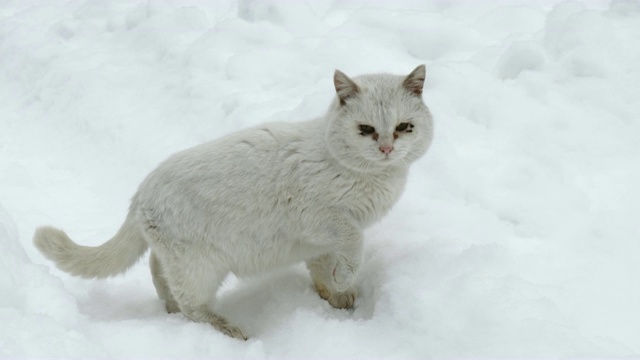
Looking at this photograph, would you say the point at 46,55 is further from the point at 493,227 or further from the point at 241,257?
the point at 493,227

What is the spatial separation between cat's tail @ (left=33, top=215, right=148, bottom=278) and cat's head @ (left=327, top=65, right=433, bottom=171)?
3.51 ft

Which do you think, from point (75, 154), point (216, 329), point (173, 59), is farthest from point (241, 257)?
point (173, 59)

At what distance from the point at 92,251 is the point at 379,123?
149cm

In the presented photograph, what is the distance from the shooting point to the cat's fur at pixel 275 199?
2688 millimetres

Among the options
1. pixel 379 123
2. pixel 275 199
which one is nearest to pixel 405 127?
pixel 379 123

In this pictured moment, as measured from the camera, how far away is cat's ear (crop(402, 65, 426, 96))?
2709 millimetres

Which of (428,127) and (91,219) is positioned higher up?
(428,127)

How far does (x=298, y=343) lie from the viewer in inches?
101

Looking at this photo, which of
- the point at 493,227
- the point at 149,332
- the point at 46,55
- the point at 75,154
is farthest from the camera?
the point at 46,55

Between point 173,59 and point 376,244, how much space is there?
2908 mm

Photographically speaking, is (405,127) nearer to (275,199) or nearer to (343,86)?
(343,86)

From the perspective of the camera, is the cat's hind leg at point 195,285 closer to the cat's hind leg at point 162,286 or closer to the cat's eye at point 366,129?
the cat's hind leg at point 162,286

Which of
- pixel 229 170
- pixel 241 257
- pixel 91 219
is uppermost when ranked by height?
pixel 229 170

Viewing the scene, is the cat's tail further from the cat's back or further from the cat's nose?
the cat's nose
